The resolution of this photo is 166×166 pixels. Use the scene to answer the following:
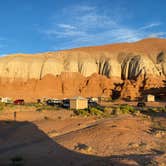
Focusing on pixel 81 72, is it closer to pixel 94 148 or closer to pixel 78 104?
pixel 78 104

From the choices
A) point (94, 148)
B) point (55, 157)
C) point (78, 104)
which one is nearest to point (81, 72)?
point (78, 104)

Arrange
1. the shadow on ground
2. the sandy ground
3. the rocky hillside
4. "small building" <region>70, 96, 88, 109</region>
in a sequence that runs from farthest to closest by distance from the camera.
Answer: the rocky hillside
"small building" <region>70, 96, 88, 109</region>
the sandy ground
the shadow on ground

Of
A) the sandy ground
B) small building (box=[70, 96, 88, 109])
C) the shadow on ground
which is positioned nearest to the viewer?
the shadow on ground

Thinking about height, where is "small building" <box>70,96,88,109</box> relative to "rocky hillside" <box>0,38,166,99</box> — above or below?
below

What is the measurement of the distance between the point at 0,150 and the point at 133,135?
273 inches

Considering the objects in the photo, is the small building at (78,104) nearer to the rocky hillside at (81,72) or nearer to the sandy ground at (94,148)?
the sandy ground at (94,148)

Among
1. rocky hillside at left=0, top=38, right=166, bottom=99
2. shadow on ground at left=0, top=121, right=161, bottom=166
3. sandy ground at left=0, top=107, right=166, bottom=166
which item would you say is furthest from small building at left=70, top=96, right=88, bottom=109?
rocky hillside at left=0, top=38, right=166, bottom=99

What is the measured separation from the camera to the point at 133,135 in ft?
60.6

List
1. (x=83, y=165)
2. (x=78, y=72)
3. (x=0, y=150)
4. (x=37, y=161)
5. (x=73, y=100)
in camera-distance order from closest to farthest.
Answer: (x=83, y=165) → (x=37, y=161) → (x=0, y=150) → (x=73, y=100) → (x=78, y=72)

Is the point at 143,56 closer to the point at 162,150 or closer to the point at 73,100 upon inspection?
the point at 73,100

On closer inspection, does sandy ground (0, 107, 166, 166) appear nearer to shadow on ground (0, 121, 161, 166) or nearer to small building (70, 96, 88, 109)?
shadow on ground (0, 121, 161, 166)

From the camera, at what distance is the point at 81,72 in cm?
8488

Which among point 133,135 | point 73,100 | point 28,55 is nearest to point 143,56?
point 28,55

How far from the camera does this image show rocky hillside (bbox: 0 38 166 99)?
250ft
